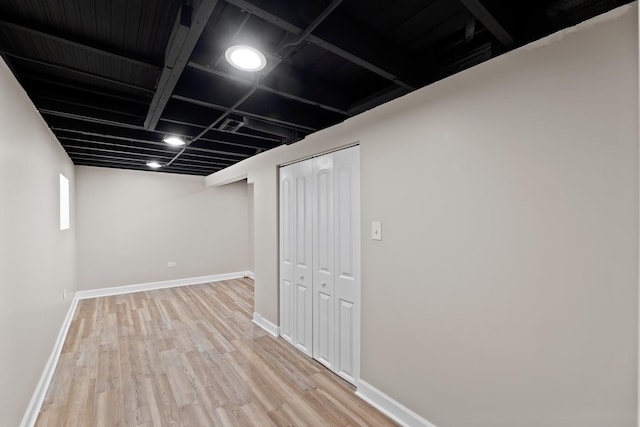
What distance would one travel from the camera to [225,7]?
132 centimetres

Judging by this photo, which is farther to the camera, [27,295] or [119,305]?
[119,305]

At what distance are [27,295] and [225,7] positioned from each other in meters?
2.32

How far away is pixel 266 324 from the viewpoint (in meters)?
3.58

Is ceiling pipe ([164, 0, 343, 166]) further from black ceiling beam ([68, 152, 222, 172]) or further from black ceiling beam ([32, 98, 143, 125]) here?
black ceiling beam ([68, 152, 222, 172])

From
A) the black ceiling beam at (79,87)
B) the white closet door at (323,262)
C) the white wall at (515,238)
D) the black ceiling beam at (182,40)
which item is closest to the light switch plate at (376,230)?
the white wall at (515,238)

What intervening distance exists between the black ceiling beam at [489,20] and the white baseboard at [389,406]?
86.7 inches

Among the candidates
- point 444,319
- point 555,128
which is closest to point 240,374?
point 444,319

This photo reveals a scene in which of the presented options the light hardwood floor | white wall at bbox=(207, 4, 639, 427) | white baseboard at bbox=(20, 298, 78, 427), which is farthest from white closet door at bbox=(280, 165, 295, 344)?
white baseboard at bbox=(20, 298, 78, 427)

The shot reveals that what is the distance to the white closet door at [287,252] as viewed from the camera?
314 cm

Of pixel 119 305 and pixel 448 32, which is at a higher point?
pixel 448 32

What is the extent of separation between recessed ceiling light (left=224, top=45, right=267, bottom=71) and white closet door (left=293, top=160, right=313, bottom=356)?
4.51 ft

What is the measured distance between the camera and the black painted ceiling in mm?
1226

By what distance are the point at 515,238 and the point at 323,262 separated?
1634 millimetres

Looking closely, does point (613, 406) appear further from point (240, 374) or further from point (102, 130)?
point (102, 130)
